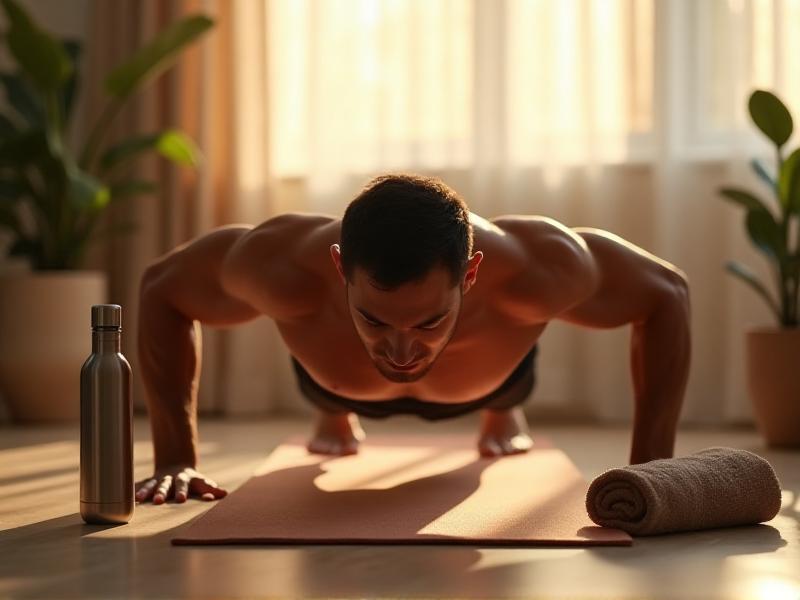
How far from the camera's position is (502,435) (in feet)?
8.36

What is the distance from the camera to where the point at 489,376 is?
215 cm

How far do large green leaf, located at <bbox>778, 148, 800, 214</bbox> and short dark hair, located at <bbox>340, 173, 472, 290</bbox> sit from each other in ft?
4.67

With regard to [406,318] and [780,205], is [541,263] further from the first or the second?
[780,205]

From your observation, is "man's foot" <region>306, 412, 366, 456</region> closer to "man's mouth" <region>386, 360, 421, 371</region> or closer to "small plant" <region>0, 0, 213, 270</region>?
"man's mouth" <region>386, 360, 421, 371</region>

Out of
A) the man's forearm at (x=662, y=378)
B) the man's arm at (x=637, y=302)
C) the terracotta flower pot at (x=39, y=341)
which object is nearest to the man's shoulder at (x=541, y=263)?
the man's arm at (x=637, y=302)

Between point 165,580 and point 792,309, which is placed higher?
point 792,309

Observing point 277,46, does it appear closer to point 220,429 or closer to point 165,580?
point 220,429

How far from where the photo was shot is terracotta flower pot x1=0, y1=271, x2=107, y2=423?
Result: 11.1ft

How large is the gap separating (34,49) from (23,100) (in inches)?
12.5

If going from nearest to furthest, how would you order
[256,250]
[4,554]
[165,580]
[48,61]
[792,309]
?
[165,580] → [4,554] → [256,250] → [792,309] → [48,61]

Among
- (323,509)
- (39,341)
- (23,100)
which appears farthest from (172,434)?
(23,100)

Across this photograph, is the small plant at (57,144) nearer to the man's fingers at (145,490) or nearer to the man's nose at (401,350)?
the man's fingers at (145,490)

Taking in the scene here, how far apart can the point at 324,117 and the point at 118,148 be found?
2.11ft

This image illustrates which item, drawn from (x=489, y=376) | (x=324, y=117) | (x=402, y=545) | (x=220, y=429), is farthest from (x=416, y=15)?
(x=402, y=545)
